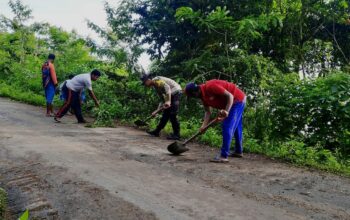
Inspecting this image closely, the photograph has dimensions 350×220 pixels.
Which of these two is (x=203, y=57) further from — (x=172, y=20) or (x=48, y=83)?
(x=48, y=83)

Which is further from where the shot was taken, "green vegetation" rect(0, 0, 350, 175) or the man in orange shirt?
the man in orange shirt

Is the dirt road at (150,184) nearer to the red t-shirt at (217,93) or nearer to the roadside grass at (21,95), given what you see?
the red t-shirt at (217,93)

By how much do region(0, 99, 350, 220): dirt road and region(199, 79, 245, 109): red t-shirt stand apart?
1.08 metres

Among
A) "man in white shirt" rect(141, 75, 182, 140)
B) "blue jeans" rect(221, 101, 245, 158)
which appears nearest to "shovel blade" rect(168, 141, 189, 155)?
"blue jeans" rect(221, 101, 245, 158)

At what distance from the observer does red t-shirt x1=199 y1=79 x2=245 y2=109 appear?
6.87 m

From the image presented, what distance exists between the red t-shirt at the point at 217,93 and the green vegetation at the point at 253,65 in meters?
1.55

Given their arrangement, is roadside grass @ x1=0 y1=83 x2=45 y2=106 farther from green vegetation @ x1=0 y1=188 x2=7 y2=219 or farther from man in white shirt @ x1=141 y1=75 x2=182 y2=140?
green vegetation @ x1=0 y1=188 x2=7 y2=219

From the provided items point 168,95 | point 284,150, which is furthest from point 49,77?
point 284,150

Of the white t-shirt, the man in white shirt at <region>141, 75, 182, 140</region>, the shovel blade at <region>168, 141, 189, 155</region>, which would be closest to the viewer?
the shovel blade at <region>168, 141, 189, 155</region>

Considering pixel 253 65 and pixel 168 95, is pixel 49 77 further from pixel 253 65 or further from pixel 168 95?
pixel 253 65

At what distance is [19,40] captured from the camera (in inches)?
1028

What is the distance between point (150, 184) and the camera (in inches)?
211

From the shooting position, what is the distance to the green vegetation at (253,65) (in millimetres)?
7727

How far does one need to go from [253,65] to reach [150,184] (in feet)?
21.0
